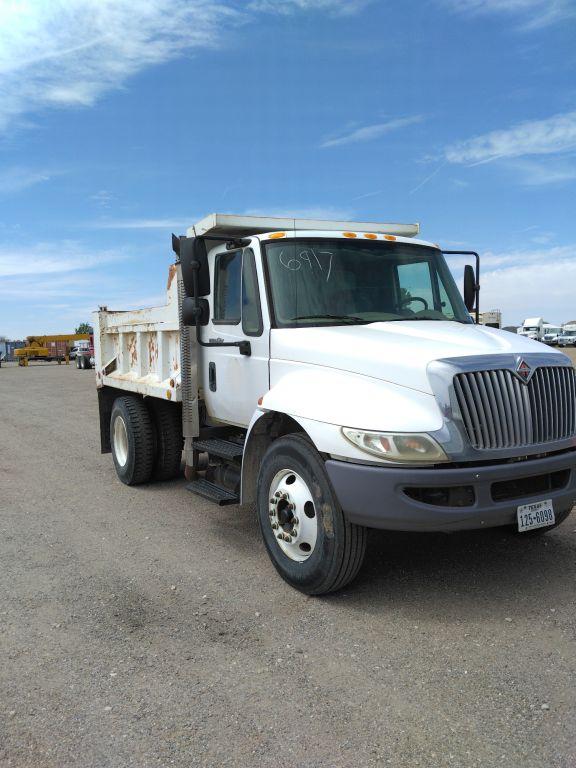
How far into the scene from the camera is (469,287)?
6250 millimetres

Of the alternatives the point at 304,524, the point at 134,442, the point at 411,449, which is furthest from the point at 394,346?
the point at 134,442

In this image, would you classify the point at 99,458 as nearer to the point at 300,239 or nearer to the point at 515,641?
the point at 300,239

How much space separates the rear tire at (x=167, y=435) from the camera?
7.59 metres

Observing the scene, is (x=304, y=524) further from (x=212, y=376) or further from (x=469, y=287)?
(x=469, y=287)

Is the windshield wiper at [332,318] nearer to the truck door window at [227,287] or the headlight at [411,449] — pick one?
the truck door window at [227,287]

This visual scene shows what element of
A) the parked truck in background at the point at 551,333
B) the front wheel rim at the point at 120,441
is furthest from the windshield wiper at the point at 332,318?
the parked truck in background at the point at 551,333

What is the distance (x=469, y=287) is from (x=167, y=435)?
3.60 m

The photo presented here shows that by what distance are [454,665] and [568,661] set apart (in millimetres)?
605

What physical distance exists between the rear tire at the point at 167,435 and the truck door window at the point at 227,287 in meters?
2.01

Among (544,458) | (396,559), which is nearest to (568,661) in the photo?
(544,458)

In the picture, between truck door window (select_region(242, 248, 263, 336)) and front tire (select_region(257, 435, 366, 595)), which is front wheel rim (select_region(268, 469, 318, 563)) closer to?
front tire (select_region(257, 435, 366, 595))

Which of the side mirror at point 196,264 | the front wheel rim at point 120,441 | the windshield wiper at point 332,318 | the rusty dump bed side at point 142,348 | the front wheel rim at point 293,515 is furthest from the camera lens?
the front wheel rim at point 120,441

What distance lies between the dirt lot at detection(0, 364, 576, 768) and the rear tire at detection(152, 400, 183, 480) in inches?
58.2

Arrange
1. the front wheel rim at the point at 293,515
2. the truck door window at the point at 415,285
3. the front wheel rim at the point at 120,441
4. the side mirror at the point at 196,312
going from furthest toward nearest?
the front wheel rim at the point at 120,441 → the side mirror at the point at 196,312 → the truck door window at the point at 415,285 → the front wheel rim at the point at 293,515
